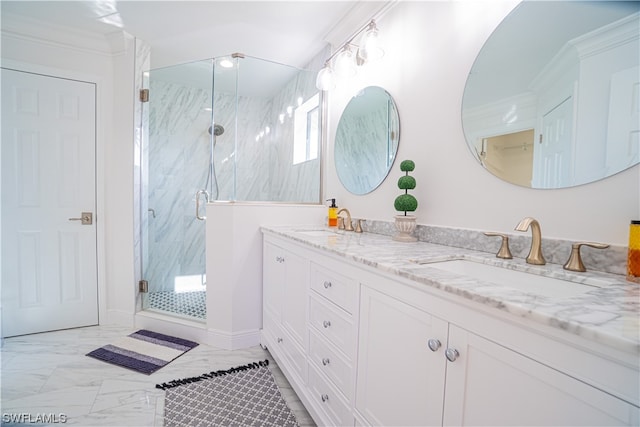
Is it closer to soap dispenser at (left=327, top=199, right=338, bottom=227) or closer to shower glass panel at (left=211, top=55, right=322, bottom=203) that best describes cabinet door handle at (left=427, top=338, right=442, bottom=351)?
soap dispenser at (left=327, top=199, right=338, bottom=227)

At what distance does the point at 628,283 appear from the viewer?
80 centimetres

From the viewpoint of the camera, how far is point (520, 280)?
3.27 feet

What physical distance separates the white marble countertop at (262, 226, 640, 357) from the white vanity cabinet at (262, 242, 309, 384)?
52 centimetres

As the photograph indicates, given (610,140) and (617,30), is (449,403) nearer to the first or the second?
(610,140)

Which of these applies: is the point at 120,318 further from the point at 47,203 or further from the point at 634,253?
the point at 634,253

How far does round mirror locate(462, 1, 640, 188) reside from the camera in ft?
2.90

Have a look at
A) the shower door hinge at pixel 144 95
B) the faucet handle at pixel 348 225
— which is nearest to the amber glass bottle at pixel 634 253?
the faucet handle at pixel 348 225

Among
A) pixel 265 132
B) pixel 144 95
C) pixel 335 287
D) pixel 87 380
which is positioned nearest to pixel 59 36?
pixel 144 95

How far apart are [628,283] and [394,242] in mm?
870

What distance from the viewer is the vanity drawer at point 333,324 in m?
1.16

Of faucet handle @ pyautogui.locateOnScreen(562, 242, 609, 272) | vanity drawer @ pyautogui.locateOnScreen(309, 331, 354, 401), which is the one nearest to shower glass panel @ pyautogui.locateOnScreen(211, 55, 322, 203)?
vanity drawer @ pyautogui.locateOnScreen(309, 331, 354, 401)

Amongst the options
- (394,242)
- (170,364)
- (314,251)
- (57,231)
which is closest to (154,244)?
(57,231)

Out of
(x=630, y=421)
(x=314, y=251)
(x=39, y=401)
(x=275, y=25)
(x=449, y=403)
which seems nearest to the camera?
(x=630, y=421)

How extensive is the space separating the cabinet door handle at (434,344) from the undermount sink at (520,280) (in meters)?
0.21
